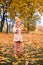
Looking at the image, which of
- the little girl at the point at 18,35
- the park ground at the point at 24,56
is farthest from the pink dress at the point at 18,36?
the park ground at the point at 24,56

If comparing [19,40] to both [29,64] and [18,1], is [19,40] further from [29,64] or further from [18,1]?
[18,1]

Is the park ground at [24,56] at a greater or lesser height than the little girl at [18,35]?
lesser

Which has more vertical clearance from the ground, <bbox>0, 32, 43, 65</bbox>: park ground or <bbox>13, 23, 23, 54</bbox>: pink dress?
<bbox>13, 23, 23, 54</bbox>: pink dress

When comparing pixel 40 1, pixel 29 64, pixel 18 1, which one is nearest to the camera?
pixel 29 64

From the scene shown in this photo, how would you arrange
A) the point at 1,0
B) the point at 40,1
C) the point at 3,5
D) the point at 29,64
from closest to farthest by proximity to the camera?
the point at 29,64 < the point at 40,1 < the point at 1,0 < the point at 3,5

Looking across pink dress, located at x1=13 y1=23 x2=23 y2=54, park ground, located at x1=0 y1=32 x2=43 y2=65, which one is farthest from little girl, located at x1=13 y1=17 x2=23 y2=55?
park ground, located at x1=0 y1=32 x2=43 y2=65

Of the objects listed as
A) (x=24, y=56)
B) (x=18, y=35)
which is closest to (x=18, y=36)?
(x=18, y=35)

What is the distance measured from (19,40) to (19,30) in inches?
19.6

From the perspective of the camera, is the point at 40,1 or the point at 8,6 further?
the point at 8,6

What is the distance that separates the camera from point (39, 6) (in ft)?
118

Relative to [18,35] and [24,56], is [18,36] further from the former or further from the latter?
[24,56]

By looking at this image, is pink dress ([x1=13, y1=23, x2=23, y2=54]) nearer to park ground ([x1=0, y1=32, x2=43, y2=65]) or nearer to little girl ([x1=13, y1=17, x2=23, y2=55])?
little girl ([x1=13, y1=17, x2=23, y2=55])

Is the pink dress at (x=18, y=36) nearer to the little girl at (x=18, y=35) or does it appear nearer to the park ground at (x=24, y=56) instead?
the little girl at (x=18, y=35)

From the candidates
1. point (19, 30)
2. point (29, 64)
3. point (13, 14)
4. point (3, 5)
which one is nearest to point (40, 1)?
point (13, 14)
